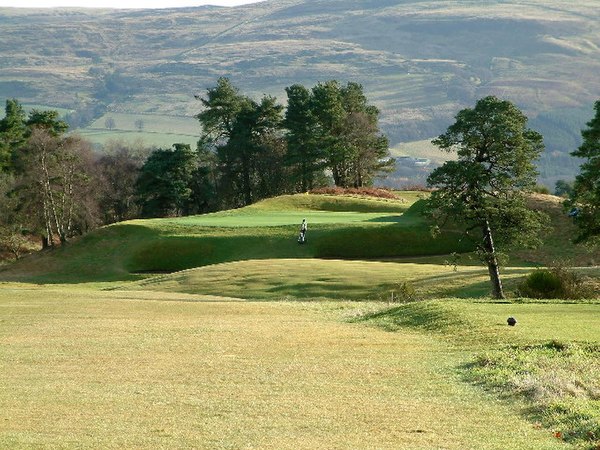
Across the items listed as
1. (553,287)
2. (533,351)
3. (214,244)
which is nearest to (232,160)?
(214,244)

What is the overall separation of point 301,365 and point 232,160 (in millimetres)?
92463

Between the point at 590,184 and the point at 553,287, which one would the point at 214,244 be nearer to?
the point at 590,184

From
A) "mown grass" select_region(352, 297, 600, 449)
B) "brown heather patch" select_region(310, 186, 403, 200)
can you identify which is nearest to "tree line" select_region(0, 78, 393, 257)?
"brown heather patch" select_region(310, 186, 403, 200)

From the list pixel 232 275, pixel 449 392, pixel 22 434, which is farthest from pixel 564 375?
pixel 232 275

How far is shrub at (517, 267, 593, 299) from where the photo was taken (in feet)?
138

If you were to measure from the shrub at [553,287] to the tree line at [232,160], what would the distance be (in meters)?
60.2

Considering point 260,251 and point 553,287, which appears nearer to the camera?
point 553,287

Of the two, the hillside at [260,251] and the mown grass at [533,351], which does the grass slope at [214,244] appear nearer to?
the hillside at [260,251]

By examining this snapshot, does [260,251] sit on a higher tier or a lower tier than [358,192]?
lower

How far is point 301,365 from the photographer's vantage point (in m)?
24.4

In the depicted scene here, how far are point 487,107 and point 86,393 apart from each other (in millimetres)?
29601

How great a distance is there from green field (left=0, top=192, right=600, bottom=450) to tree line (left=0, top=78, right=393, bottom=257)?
5385cm

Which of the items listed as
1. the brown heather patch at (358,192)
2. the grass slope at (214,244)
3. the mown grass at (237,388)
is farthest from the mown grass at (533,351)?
the brown heather patch at (358,192)

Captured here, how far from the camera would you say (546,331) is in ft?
89.0
